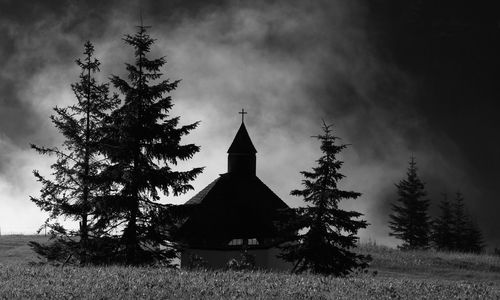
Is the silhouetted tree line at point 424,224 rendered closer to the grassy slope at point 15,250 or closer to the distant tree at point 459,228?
the distant tree at point 459,228

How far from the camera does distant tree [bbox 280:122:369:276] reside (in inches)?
1085

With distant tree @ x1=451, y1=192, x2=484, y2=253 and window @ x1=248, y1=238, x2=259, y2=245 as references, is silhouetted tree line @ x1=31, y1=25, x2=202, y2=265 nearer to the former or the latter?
window @ x1=248, y1=238, x2=259, y2=245

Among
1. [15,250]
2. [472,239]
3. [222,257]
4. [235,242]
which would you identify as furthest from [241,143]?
[472,239]

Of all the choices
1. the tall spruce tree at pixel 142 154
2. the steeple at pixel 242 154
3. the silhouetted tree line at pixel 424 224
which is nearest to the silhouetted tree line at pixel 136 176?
the tall spruce tree at pixel 142 154

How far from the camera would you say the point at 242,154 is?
43750 mm

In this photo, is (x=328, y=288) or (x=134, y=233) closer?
(x=328, y=288)

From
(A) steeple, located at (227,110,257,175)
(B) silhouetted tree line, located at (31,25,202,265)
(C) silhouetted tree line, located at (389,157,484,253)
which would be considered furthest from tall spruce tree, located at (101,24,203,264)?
(C) silhouetted tree line, located at (389,157,484,253)

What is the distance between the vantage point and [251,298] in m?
13.3

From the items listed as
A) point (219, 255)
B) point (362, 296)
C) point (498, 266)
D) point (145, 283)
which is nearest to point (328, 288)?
point (362, 296)

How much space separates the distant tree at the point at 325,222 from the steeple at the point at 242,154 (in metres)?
15.7

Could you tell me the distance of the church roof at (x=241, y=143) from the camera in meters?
43.9

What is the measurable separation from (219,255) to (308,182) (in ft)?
35.9

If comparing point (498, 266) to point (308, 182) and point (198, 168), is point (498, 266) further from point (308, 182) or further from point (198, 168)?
point (198, 168)

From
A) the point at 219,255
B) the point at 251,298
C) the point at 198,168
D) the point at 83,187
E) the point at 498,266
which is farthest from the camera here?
the point at 498,266
